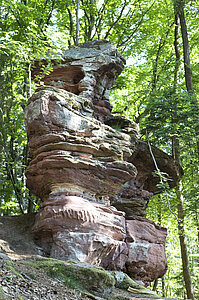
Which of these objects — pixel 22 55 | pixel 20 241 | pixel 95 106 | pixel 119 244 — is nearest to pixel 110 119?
pixel 95 106

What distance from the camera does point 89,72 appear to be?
11836 mm

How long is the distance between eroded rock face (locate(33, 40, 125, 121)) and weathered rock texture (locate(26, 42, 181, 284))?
1.53m

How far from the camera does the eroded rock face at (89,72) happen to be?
1183 cm

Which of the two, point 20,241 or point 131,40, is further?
point 131,40

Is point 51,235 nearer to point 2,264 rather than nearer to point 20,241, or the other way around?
point 20,241

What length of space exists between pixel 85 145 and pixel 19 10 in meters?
7.45

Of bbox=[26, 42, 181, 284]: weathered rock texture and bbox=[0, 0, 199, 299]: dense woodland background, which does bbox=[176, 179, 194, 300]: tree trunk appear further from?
bbox=[26, 42, 181, 284]: weathered rock texture

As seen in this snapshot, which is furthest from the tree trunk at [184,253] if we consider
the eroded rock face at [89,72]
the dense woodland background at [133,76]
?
the eroded rock face at [89,72]

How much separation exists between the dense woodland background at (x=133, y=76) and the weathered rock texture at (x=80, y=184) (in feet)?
7.76

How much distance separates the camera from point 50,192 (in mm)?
9336

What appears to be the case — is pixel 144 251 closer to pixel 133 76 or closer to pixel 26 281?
pixel 26 281

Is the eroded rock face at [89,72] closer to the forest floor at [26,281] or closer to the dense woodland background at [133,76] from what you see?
the dense woodland background at [133,76]

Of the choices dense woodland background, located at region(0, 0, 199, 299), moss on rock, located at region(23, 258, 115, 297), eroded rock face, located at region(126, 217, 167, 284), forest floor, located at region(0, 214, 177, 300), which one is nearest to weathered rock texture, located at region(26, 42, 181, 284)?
eroded rock face, located at region(126, 217, 167, 284)

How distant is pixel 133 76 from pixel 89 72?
8.27m
